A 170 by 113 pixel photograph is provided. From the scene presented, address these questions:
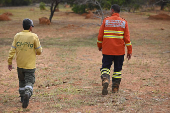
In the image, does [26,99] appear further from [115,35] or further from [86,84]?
[86,84]

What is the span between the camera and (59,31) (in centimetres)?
1772

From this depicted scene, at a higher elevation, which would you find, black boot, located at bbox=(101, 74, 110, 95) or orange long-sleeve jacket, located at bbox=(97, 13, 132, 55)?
orange long-sleeve jacket, located at bbox=(97, 13, 132, 55)

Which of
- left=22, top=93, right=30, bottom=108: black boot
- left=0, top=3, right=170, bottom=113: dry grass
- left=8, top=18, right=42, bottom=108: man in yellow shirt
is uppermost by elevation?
left=8, top=18, right=42, bottom=108: man in yellow shirt

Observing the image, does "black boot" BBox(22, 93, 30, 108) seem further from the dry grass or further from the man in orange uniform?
the man in orange uniform

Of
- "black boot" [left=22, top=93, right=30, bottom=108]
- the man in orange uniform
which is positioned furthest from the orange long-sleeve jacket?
"black boot" [left=22, top=93, right=30, bottom=108]

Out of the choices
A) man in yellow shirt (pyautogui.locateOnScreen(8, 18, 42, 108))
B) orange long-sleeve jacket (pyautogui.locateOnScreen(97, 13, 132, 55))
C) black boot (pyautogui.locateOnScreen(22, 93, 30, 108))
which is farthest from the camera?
orange long-sleeve jacket (pyautogui.locateOnScreen(97, 13, 132, 55))

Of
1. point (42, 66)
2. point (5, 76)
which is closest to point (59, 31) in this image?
point (42, 66)

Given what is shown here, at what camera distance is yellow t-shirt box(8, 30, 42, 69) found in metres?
4.26

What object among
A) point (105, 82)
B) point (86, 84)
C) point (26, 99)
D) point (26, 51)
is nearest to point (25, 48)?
point (26, 51)

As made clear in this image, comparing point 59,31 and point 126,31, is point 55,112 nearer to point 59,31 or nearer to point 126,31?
point 126,31

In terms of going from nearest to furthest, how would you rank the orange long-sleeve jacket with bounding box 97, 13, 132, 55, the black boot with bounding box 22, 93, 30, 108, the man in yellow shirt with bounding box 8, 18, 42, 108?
the black boot with bounding box 22, 93, 30, 108 < the man in yellow shirt with bounding box 8, 18, 42, 108 < the orange long-sleeve jacket with bounding box 97, 13, 132, 55

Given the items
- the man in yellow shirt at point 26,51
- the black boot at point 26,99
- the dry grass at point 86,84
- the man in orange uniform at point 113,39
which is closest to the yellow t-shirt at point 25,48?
the man in yellow shirt at point 26,51

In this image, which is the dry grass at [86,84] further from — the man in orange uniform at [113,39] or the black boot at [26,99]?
the man in orange uniform at [113,39]

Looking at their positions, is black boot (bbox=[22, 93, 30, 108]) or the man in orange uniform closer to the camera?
black boot (bbox=[22, 93, 30, 108])
